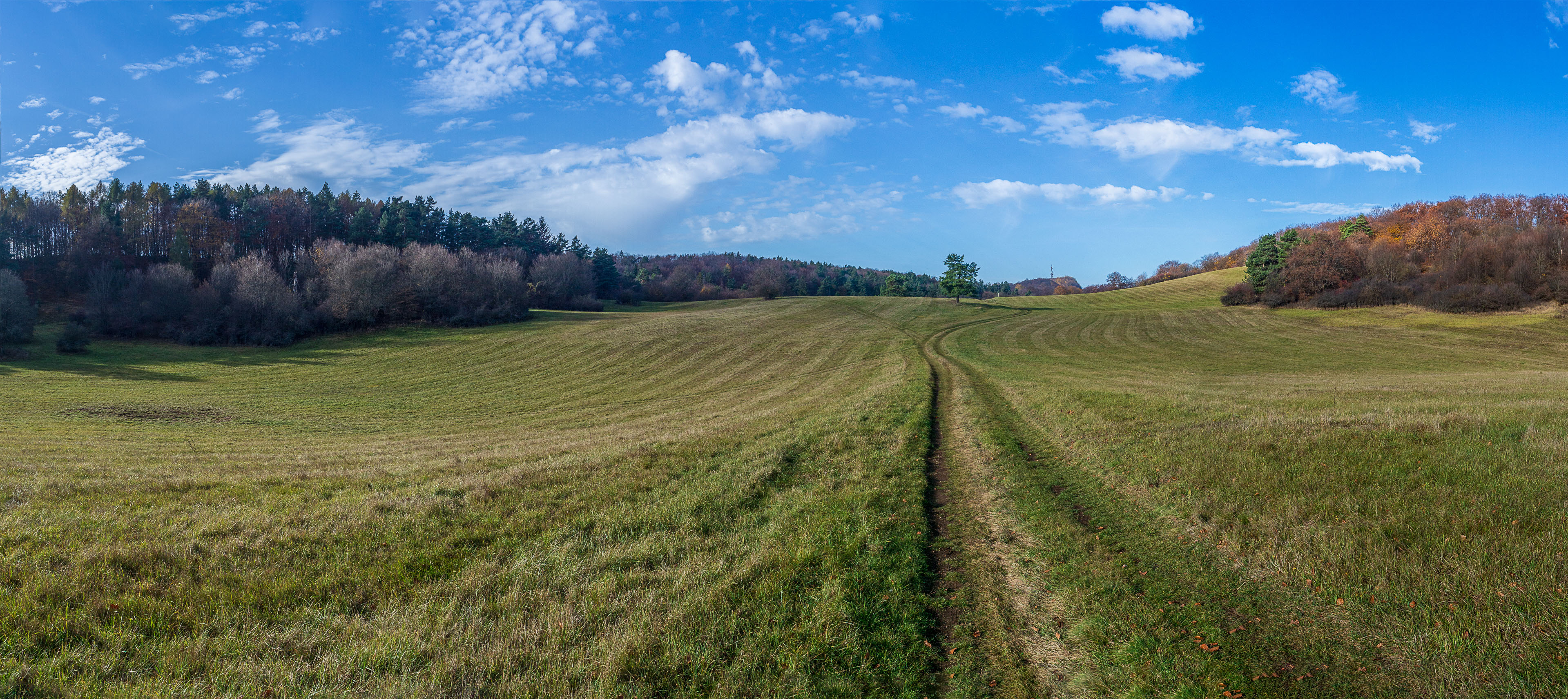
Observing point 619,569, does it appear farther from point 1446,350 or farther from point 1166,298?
point 1166,298

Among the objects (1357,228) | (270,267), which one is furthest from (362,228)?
(1357,228)

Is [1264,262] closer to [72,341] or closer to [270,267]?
[270,267]

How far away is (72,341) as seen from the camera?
4575 cm

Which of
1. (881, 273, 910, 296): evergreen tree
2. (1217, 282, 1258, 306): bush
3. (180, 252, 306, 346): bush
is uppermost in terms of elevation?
(881, 273, 910, 296): evergreen tree

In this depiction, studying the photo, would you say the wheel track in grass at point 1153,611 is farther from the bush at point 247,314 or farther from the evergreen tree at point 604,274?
the evergreen tree at point 604,274

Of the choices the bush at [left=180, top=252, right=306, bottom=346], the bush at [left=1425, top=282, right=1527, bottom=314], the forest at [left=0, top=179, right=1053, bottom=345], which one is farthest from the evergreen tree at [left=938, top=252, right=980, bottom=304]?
the bush at [left=180, top=252, right=306, bottom=346]

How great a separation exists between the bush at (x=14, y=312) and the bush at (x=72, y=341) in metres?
1.85

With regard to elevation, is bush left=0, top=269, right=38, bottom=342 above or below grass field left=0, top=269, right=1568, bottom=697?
above

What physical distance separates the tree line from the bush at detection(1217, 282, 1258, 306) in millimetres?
103

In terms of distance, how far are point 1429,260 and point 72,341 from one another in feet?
430

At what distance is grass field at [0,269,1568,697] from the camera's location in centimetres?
488

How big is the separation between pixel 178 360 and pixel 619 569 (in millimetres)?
58768

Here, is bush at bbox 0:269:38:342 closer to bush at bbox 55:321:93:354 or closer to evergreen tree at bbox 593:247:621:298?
bush at bbox 55:321:93:354

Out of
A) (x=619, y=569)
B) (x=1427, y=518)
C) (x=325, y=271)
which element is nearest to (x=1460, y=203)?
(x=1427, y=518)
